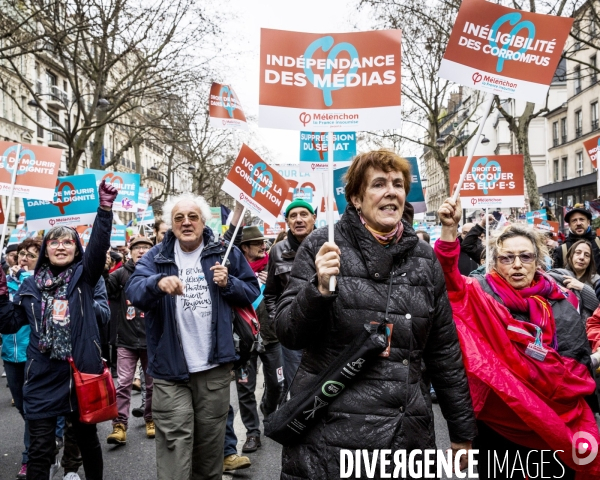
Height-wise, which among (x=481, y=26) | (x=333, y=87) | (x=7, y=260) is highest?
(x=481, y=26)

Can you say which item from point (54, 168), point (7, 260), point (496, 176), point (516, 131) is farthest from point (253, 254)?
point (516, 131)

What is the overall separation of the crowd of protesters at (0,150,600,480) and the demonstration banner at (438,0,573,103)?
0.86 m

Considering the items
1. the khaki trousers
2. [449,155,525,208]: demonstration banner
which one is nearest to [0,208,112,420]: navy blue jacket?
the khaki trousers

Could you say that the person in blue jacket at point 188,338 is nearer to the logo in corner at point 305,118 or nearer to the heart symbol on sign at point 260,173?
the logo in corner at point 305,118

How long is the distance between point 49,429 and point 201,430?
1.02 meters

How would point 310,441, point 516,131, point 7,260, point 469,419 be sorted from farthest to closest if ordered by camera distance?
point 516,131
point 7,260
point 469,419
point 310,441

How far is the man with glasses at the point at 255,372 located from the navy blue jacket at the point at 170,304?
36.1 inches

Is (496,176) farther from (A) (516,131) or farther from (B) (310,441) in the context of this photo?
(A) (516,131)

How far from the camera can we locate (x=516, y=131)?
61.9ft

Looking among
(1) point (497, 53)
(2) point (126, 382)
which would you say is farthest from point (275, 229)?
(1) point (497, 53)

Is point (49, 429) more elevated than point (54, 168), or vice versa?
point (54, 168)

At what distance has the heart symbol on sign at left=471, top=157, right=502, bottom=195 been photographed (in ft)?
27.6

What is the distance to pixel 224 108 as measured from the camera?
27.4ft

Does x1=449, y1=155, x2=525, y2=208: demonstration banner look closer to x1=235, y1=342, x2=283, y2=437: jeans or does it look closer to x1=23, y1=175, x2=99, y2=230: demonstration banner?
x1=235, y1=342, x2=283, y2=437: jeans
